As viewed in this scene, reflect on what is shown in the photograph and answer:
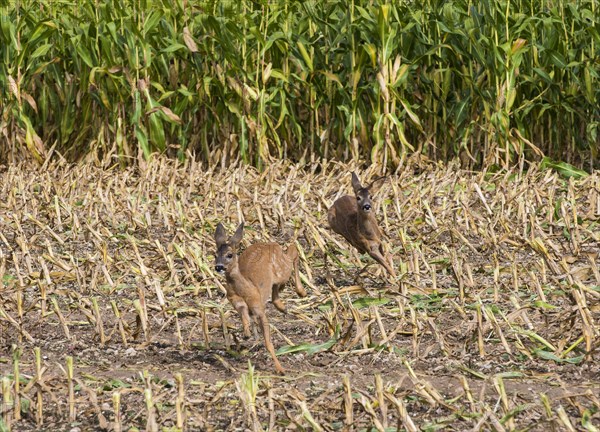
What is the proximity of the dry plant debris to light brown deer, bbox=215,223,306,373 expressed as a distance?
18 centimetres

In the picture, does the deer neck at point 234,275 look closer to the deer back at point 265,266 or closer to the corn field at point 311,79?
the deer back at point 265,266

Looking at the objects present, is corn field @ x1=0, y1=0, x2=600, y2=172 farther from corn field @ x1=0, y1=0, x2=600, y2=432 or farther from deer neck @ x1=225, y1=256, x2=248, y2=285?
deer neck @ x1=225, y1=256, x2=248, y2=285

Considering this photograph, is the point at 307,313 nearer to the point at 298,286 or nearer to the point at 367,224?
the point at 298,286

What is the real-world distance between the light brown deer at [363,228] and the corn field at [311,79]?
4153 millimetres

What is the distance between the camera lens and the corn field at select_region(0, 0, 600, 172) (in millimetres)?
12266

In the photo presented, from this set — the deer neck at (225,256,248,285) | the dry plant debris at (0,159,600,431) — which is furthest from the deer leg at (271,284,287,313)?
the deer neck at (225,256,248,285)

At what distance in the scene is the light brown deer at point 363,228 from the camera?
762cm

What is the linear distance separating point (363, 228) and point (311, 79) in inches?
211

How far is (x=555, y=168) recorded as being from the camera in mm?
11914

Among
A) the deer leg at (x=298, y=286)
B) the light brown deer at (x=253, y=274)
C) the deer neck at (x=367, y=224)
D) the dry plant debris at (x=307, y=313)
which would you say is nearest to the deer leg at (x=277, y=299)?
the light brown deer at (x=253, y=274)

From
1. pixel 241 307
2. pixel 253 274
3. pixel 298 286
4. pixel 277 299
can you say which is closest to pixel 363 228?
pixel 298 286

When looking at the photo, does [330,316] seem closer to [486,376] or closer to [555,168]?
[486,376]

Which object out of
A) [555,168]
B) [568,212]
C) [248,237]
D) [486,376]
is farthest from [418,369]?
[555,168]

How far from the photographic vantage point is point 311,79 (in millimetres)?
12797
